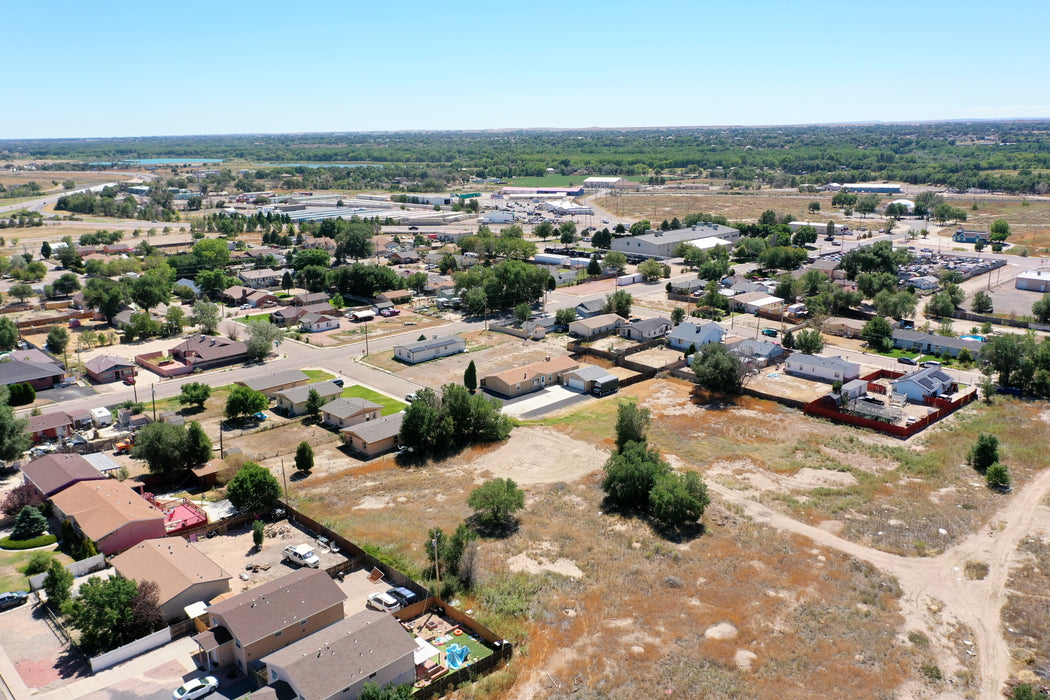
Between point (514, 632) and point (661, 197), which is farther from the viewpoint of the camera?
point (661, 197)

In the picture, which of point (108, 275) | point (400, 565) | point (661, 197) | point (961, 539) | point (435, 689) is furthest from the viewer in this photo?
point (661, 197)

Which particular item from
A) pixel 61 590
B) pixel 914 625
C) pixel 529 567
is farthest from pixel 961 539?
pixel 61 590

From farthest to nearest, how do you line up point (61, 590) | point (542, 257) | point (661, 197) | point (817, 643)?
point (661, 197) → point (542, 257) → point (61, 590) → point (817, 643)

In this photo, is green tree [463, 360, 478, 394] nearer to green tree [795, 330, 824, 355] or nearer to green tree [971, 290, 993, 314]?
green tree [795, 330, 824, 355]

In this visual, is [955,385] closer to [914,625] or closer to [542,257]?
[914,625]

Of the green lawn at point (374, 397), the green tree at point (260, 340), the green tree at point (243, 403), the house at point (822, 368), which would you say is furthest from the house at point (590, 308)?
the green tree at point (243, 403)

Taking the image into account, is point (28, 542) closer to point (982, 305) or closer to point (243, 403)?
point (243, 403)

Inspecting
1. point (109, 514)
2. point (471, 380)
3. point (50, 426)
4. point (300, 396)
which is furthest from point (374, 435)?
point (50, 426)
